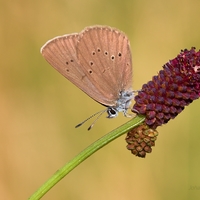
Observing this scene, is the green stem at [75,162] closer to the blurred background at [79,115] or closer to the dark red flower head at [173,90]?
the dark red flower head at [173,90]

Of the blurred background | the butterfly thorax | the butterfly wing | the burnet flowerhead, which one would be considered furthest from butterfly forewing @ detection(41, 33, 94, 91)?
the blurred background

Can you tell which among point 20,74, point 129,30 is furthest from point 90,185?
point 129,30

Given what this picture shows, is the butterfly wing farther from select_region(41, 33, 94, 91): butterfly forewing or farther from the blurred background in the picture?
the blurred background

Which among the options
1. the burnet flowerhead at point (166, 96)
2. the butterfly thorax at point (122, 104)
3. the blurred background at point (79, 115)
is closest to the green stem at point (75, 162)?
the burnet flowerhead at point (166, 96)

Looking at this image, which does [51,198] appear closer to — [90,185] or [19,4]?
[90,185]

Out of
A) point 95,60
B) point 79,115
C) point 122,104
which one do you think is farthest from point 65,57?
point 79,115

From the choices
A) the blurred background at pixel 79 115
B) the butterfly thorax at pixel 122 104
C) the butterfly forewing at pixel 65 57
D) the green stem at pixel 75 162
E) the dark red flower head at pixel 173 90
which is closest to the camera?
the green stem at pixel 75 162
